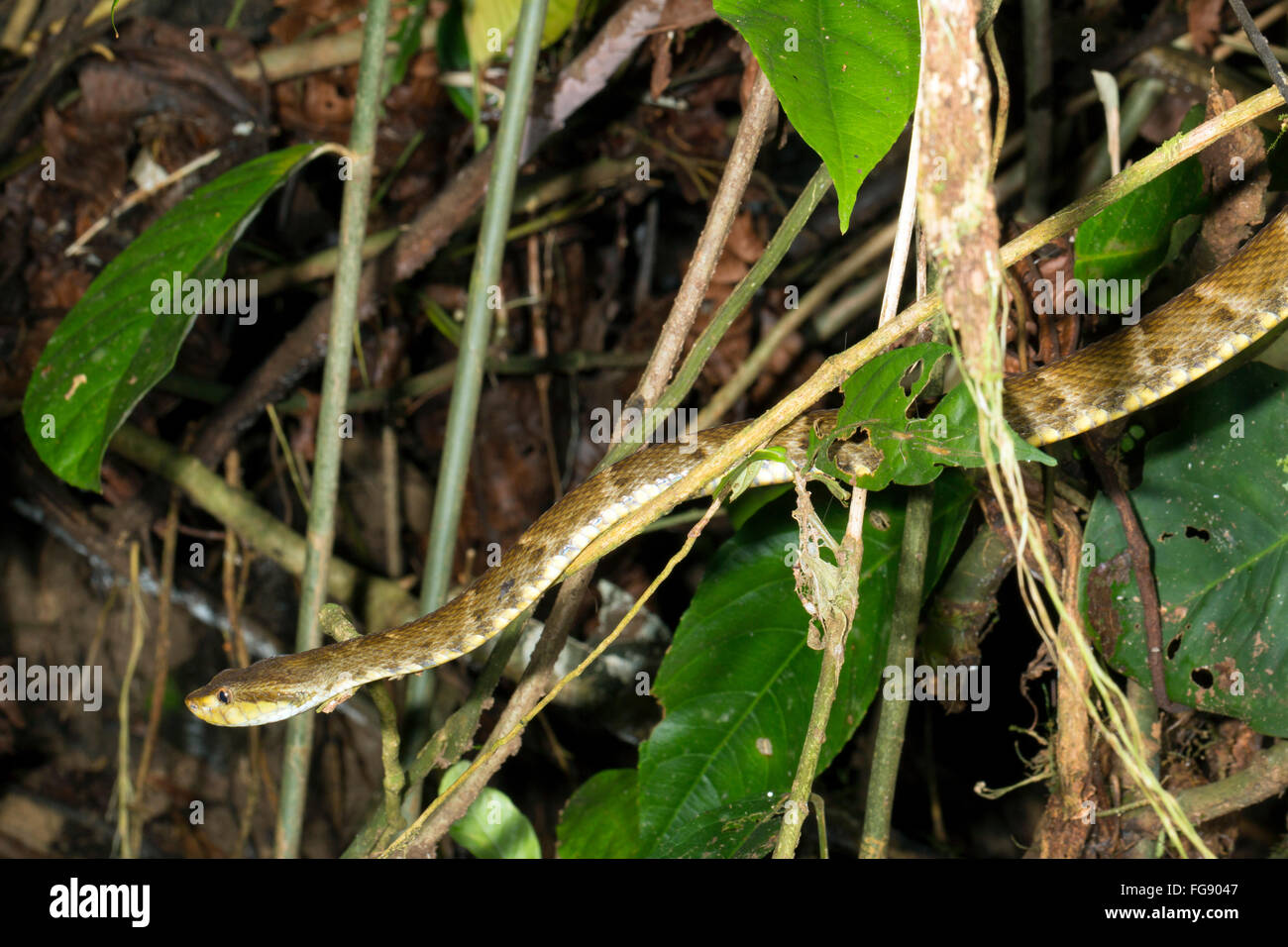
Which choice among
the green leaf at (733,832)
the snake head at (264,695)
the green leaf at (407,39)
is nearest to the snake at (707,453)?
the snake head at (264,695)

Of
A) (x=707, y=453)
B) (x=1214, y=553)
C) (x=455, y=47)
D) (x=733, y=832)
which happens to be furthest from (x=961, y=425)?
(x=455, y=47)

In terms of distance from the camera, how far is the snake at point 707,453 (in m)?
1.58

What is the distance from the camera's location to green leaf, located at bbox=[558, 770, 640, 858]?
6.49 feet

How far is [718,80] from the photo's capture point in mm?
3096

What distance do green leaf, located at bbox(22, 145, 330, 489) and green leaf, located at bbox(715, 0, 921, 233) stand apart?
3.66ft

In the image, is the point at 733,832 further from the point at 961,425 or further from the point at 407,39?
the point at 407,39

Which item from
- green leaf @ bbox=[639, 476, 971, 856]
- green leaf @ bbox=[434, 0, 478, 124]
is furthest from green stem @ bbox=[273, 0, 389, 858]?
green leaf @ bbox=[434, 0, 478, 124]

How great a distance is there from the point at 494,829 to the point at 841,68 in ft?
5.22

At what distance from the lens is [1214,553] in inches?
66.9

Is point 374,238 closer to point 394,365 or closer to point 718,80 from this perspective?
point 394,365

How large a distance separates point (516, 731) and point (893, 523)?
2.57 ft

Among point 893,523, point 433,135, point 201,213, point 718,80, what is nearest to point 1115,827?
point 893,523

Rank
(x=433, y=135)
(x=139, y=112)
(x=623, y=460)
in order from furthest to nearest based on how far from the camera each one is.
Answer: (x=433, y=135), (x=139, y=112), (x=623, y=460)

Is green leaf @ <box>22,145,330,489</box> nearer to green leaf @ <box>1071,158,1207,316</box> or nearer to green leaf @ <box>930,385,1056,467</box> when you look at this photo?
green leaf @ <box>930,385,1056,467</box>
